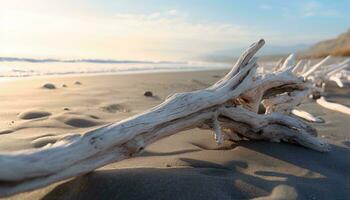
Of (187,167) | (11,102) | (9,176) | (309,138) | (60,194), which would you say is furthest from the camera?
(11,102)

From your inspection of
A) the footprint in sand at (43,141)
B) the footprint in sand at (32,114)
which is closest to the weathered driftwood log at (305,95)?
the footprint in sand at (43,141)

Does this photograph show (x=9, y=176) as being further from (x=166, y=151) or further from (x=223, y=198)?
(x=166, y=151)

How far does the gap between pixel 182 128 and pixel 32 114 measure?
2.69 meters

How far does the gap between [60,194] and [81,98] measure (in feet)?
14.6

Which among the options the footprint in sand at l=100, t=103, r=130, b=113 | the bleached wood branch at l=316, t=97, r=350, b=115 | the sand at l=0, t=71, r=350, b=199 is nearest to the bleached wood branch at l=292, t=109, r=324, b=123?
the sand at l=0, t=71, r=350, b=199

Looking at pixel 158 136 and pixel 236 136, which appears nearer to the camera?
pixel 158 136

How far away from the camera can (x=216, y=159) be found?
349 centimetres

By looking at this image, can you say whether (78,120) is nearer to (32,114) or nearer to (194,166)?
(32,114)

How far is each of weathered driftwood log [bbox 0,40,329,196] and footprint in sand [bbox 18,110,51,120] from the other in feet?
8.03

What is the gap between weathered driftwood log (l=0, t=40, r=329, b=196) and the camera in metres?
2.25

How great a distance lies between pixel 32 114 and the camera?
17.3ft

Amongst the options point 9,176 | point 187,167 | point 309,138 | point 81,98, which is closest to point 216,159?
point 187,167

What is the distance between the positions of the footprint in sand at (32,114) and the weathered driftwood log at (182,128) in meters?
2.45

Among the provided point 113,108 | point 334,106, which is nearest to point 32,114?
point 113,108
